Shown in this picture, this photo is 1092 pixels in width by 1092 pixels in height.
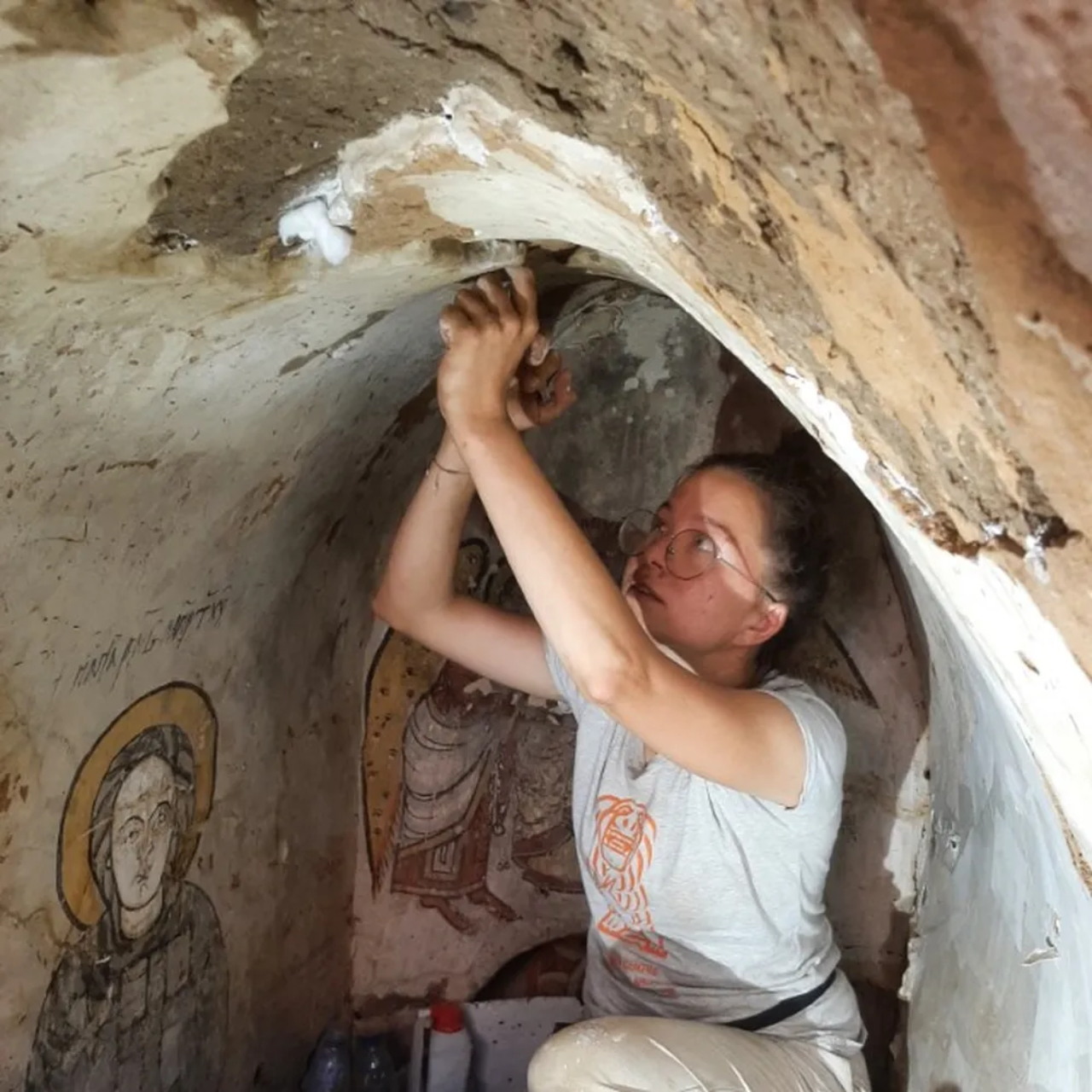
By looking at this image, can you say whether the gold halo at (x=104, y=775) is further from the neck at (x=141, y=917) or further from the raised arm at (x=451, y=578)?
the raised arm at (x=451, y=578)

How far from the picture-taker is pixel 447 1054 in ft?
6.42

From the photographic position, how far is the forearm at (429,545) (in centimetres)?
143

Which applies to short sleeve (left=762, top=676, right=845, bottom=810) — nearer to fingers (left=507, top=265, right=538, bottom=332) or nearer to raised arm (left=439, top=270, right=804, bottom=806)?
raised arm (left=439, top=270, right=804, bottom=806)

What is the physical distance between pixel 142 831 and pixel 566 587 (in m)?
0.73

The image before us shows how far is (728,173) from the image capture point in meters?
0.60

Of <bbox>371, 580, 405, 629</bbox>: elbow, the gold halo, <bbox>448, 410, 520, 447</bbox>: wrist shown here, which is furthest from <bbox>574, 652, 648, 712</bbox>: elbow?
the gold halo

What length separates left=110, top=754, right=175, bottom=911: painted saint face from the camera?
53.6 inches

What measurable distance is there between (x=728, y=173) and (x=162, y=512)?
88 centimetres

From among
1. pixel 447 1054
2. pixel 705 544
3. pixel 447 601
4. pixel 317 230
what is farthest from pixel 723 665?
pixel 447 1054

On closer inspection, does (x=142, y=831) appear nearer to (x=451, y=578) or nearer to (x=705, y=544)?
(x=451, y=578)

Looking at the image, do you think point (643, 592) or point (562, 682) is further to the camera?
point (562, 682)

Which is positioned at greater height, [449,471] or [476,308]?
[476,308]

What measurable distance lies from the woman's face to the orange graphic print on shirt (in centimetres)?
23

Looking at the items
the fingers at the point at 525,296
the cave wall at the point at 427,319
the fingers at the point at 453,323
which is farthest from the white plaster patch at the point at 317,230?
the fingers at the point at 525,296
